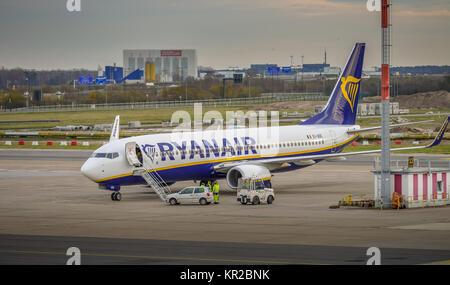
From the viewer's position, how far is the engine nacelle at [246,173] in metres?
55.4

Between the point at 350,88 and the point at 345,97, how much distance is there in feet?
3.11

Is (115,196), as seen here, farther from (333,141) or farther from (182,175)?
(333,141)

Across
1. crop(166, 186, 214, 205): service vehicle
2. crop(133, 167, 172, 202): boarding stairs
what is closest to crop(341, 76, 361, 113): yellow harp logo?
crop(166, 186, 214, 205): service vehicle

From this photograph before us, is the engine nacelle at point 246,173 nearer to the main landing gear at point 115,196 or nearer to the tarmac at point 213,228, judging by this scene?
the tarmac at point 213,228

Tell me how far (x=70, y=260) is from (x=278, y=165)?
Result: 3236 cm

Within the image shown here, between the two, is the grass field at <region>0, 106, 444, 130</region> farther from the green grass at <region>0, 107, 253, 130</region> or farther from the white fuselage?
the white fuselage

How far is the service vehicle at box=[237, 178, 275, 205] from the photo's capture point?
52.7 m

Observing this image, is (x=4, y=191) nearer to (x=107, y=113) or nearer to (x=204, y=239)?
(x=204, y=239)

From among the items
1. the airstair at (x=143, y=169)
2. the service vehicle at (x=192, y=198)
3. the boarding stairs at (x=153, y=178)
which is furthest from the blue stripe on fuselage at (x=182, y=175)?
the service vehicle at (x=192, y=198)

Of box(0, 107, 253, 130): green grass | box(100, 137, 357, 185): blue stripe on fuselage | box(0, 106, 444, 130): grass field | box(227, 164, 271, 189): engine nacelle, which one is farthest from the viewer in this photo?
box(0, 107, 253, 130): green grass

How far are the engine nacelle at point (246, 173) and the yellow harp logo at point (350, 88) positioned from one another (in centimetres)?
1503

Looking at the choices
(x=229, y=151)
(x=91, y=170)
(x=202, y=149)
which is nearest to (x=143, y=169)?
(x=91, y=170)

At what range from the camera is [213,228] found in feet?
134

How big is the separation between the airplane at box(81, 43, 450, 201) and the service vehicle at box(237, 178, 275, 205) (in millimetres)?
1464
